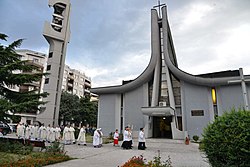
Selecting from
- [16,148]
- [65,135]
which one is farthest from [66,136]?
[16,148]

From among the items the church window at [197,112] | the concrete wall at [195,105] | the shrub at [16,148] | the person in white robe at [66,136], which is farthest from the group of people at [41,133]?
the church window at [197,112]

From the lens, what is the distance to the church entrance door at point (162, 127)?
26641 mm

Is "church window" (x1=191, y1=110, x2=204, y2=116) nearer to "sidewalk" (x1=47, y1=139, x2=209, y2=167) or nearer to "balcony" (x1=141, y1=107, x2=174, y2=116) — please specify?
"balcony" (x1=141, y1=107, x2=174, y2=116)

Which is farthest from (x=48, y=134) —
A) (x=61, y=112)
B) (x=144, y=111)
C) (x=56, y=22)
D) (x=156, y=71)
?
(x=61, y=112)

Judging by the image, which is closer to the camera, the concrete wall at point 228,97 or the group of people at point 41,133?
the group of people at point 41,133

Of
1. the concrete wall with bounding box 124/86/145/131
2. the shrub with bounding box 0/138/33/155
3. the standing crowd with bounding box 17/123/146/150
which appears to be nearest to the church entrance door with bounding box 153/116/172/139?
the concrete wall with bounding box 124/86/145/131

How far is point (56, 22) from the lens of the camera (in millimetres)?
29969

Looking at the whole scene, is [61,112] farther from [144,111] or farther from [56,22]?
[144,111]

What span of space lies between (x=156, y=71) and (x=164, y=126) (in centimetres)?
787

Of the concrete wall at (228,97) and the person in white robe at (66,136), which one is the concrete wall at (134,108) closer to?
the concrete wall at (228,97)

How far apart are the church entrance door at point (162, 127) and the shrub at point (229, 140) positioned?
21.5 metres

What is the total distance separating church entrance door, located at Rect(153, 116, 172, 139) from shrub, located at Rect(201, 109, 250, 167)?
21.5 metres

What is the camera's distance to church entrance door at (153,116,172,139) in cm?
2664

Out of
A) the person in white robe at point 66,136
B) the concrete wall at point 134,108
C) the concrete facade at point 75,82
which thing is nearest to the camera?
the person in white robe at point 66,136
